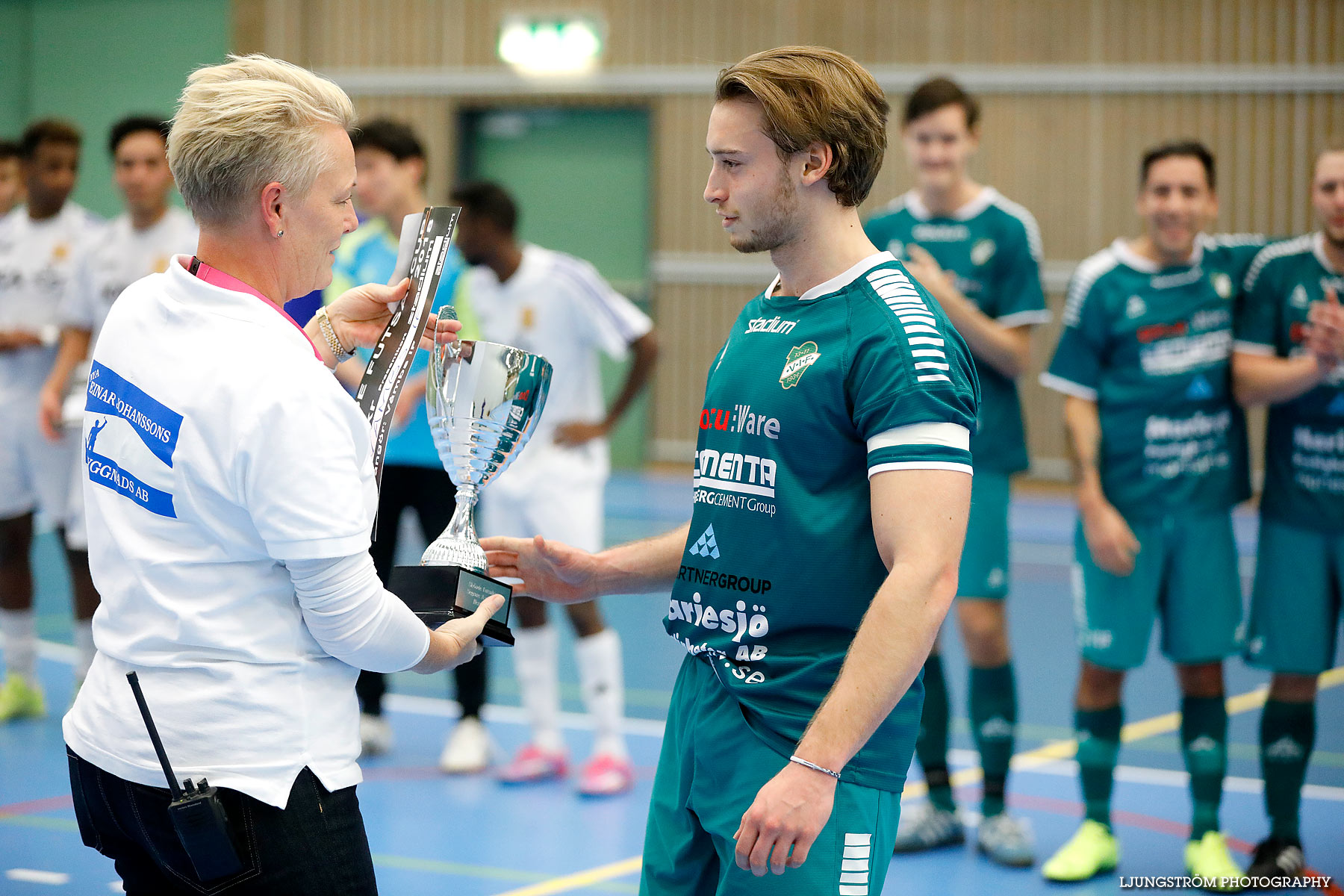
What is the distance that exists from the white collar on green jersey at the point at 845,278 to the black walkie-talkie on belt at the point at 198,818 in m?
1.16

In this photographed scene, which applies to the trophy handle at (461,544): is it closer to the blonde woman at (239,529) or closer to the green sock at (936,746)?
the blonde woman at (239,529)

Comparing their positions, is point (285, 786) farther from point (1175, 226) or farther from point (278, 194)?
point (1175, 226)

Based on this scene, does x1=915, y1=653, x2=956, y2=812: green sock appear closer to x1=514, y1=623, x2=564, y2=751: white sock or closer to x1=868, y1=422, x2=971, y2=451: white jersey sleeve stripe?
x1=514, y1=623, x2=564, y2=751: white sock

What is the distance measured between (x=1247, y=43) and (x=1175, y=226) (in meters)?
9.63

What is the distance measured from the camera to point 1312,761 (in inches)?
207

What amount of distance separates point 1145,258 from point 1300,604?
115 cm

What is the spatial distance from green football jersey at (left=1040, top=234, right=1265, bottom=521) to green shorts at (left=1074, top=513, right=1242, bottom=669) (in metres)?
0.08

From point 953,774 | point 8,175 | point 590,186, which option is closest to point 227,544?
point 953,774

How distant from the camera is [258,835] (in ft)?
5.88

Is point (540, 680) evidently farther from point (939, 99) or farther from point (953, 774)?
point (939, 99)

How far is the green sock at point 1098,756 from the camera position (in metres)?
4.07

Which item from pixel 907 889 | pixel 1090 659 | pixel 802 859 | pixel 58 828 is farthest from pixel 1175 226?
pixel 58 828

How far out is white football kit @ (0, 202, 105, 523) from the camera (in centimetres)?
580

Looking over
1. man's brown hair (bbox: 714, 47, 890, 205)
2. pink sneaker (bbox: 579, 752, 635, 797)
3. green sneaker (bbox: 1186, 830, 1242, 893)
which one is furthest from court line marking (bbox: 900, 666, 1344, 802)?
man's brown hair (bbox: 714, 47, 890, 205)
